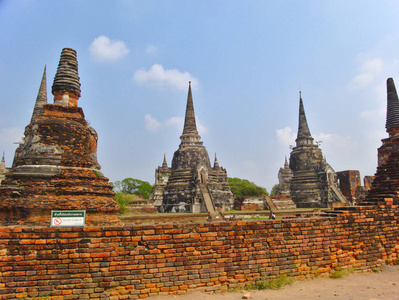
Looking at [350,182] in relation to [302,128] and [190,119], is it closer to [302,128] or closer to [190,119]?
[302,128]

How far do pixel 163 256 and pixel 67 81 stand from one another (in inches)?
332

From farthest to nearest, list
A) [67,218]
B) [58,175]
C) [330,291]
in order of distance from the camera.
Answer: [58,175], [330,291], [67,218]

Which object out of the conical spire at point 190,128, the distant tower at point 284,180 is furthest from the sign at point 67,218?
the distant tower at point 284,180

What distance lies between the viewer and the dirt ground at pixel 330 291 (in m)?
5.10

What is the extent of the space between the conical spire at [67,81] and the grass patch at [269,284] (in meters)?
8.89

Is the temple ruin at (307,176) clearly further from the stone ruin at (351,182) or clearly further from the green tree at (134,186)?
the green tree at (134,186)

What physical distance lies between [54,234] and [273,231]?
396cm

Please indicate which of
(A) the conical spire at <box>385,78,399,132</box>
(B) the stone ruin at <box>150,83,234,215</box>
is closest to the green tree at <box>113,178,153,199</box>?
(B) the stone ruin at <box>150,83,234,215</box>

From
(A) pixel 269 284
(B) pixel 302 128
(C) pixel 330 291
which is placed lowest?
(C) pixel 330 291

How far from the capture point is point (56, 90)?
35.8 feet

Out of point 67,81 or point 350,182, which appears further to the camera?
point 350,182

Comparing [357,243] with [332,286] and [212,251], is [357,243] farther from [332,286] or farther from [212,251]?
[212,251]

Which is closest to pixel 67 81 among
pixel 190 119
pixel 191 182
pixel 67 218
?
pixel 67 218

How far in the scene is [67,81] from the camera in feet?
36.1
